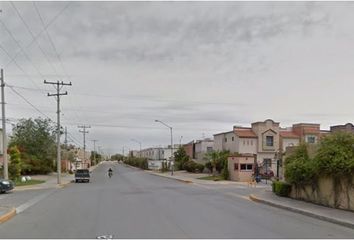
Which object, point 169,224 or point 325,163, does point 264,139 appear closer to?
point 325,163

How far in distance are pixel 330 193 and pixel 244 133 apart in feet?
166

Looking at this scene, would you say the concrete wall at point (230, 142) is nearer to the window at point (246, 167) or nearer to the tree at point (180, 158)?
the window at point (246, 167)

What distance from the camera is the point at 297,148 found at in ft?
86.5

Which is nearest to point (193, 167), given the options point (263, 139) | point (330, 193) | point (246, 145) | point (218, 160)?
point (246, 145)

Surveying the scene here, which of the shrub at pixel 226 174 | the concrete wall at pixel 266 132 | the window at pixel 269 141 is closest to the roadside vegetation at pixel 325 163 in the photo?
the shrub at pixel 226 174

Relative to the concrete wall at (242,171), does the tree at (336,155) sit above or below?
above

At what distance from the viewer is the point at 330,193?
22.2 m

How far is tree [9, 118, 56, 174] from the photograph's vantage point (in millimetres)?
80469

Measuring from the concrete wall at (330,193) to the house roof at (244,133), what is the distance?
45601 millimetres

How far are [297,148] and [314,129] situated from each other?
5297cm

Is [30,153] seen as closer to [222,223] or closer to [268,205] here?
[268,205]

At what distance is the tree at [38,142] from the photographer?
8047 cm

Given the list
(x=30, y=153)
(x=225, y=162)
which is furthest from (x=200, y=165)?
(x=30, y=153)

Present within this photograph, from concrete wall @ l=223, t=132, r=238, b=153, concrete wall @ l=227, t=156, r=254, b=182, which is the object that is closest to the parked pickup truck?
concrete wall @ l=227, t=156, r=254, b=182
